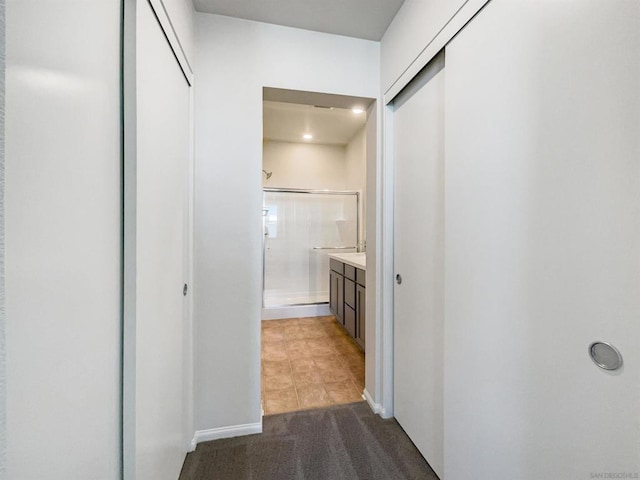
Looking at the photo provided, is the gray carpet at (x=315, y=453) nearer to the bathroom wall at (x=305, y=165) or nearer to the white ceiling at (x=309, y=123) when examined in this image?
the white ceiling at (x=309, y=123)

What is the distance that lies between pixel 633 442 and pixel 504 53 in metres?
1.08

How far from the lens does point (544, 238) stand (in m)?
0.79

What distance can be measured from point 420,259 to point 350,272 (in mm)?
1446

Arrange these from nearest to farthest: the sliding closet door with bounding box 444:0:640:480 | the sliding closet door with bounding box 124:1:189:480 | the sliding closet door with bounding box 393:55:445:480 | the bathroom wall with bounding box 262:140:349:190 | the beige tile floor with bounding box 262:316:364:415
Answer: the sliding closet door with bounding box 444:0:640:480 → the sliding closet door with bounding box 124:1:189:480 → the sliding closet door with bounding box 393:55:445:480 → the beige tile floor with bounding box 262:316:364:415 → the bathroom wall with bounding box 262:140:349:190

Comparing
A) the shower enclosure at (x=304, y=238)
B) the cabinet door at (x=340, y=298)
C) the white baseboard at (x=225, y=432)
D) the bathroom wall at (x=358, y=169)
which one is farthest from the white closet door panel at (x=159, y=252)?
the shower enclosure at (x=304, y=238)

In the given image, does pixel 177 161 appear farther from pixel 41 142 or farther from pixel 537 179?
pixel 537 179

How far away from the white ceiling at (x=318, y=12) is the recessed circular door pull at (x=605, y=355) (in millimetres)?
1747

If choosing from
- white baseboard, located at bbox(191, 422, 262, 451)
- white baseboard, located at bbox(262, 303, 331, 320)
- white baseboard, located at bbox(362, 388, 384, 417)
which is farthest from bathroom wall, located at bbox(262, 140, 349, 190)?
white baseboard, located at bbox(191, 422, 262, 451)

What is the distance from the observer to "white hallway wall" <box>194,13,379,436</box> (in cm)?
158

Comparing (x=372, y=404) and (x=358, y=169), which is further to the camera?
(x=358, y=169)

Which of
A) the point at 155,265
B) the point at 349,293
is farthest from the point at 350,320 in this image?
the point at 155,265

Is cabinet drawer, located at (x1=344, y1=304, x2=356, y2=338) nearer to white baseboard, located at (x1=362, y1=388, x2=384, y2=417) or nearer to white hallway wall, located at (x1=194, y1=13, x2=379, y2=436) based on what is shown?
white baseboard, located at (x1=362, y1=388, x2=384, y2=417)

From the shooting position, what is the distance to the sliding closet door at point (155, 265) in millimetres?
856

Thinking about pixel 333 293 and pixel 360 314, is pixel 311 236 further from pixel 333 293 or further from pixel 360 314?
pixel 360 314
